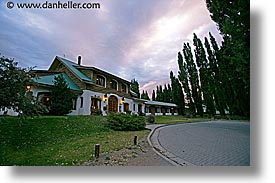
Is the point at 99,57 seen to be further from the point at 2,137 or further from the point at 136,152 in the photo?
the point at 2,137

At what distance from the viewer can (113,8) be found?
2746 mm

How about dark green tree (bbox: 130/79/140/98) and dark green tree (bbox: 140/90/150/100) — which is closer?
dark green tree (bbox: 130/79/140/98)

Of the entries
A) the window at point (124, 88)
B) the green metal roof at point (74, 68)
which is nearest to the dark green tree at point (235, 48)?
the window at point (124, 88)

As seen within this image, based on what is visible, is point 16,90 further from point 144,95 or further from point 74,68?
point 144,95

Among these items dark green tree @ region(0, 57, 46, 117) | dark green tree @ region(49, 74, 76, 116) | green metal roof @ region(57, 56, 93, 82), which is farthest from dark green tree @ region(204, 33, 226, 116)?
dark green tree @ region(0, 57, 46, 117)

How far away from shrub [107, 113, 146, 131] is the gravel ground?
1.10 m

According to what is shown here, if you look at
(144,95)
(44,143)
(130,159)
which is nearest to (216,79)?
(144,95)

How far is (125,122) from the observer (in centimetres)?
478

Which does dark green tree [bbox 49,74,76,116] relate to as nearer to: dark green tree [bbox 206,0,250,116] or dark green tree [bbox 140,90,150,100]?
dark green tree [bbox 140,90,150,100]

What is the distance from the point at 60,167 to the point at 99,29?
1878mm

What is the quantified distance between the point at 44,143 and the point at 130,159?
1.14 meters

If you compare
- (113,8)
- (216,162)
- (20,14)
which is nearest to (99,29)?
(113,8)

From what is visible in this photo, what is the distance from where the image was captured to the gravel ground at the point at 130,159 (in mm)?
2346

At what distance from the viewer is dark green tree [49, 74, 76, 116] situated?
2.65 meters
